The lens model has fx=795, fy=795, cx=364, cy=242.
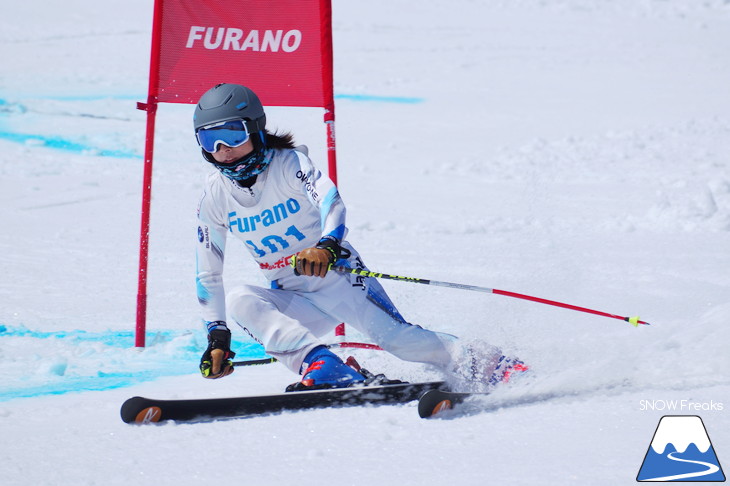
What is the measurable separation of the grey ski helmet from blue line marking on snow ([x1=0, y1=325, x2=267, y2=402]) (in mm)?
1581

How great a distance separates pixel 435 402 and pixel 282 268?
114cm

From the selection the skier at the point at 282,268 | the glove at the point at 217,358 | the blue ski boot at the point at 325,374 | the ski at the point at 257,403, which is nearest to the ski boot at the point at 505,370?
the skier at the point at 282,268

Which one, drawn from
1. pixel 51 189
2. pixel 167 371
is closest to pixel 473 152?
pixel 51 189

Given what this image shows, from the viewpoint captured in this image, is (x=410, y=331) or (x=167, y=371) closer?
(x=410, y=331)

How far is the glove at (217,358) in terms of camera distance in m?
3.54

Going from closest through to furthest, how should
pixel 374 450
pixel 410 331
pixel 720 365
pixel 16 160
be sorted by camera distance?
pixel 374 450 < pixel 720 365 < pixel 410 331 < pixel 16 160

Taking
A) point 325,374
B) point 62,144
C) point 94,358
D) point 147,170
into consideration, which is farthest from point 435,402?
point 62,144

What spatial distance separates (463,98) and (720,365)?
11161 millimetres

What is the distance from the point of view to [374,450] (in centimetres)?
281

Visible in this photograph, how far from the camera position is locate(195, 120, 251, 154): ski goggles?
11.5 ft

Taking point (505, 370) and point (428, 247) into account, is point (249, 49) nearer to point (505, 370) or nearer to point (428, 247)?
point (505, 370)

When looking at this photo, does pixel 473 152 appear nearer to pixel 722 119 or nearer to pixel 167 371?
pixel 722 119

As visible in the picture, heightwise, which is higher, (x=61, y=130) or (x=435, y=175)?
(x=61, y=130)

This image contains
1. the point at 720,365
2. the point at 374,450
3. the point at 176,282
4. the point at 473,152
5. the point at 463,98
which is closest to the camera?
the point at 374,450
